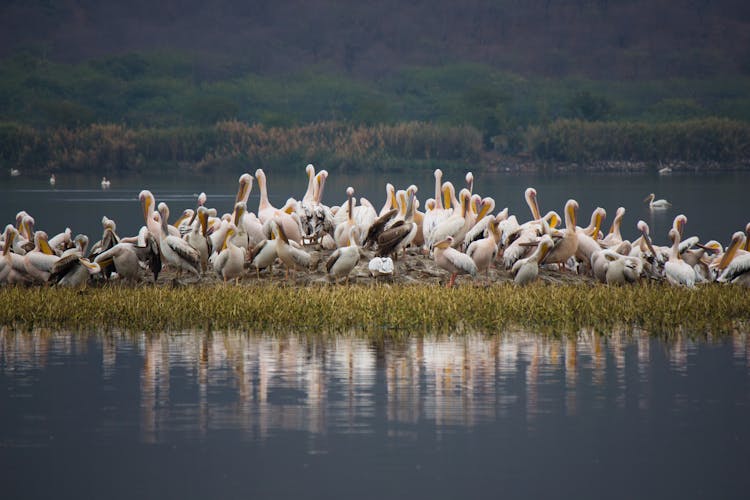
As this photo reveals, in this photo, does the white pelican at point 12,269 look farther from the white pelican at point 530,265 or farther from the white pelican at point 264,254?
the white pelican at point 530,265

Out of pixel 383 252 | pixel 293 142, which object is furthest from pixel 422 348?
Result: pixel 293 142

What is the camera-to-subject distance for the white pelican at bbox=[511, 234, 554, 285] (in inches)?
659

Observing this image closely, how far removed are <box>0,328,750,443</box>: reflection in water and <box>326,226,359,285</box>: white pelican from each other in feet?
9.45

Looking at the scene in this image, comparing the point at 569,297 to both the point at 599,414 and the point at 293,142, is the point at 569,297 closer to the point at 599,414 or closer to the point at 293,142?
the point at 599,414

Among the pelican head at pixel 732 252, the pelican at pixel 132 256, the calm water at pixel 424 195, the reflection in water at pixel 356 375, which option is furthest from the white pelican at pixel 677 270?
the calm water at pixel 424 195

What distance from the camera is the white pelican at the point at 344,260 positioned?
53.9 ft

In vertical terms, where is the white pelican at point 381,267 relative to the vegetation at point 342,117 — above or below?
below

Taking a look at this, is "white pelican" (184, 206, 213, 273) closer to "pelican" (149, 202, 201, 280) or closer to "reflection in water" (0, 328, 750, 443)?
"pelican" (149, 202, 201, 280)

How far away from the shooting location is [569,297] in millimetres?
15250

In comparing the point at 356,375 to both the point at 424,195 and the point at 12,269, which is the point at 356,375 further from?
the point at 424,195

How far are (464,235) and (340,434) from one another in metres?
8.40

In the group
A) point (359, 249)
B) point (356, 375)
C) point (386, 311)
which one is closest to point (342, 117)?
point (359, 249)

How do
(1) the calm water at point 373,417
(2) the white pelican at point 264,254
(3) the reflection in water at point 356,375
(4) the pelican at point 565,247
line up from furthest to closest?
(4) the pelican at point 565,247, (2) the white pelican at point 264,254, (3) the reflection in water at point 356,375, (1) the calm water at point 373,417

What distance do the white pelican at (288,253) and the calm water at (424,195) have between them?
12.4 metres
